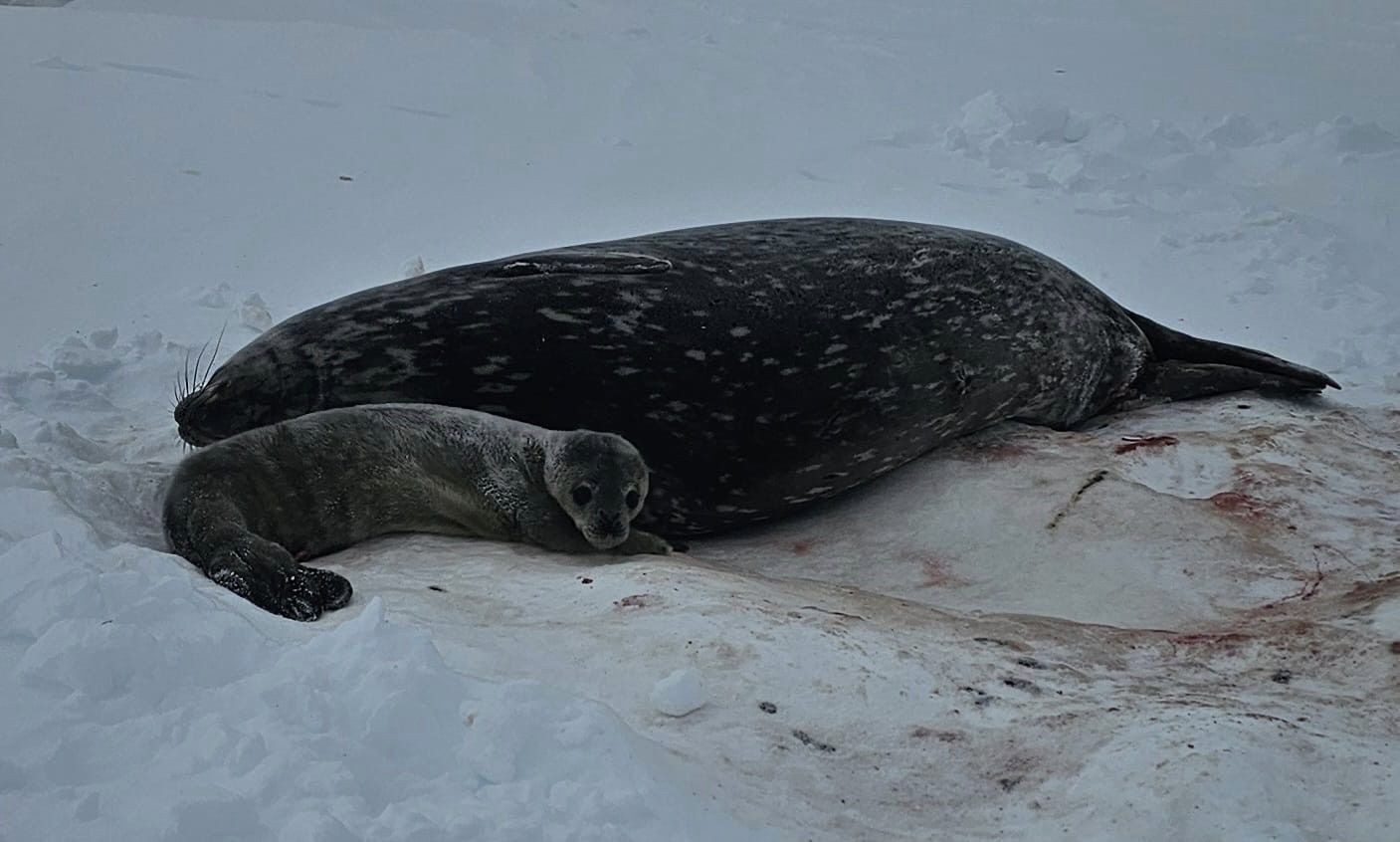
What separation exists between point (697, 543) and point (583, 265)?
776 millimetres

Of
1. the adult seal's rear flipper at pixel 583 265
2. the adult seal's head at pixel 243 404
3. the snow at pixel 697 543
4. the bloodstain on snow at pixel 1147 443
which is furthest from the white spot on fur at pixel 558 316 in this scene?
the bloodstain on snow at pixel 1147 443

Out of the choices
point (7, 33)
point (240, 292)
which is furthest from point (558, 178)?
point (7, 33)

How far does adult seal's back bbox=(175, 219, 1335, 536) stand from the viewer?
3.37 meters

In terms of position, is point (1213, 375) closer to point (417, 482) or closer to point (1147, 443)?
point (1147, 443)

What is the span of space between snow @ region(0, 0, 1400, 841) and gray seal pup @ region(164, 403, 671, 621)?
0.11 meters

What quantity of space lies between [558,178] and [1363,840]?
553 centimetres

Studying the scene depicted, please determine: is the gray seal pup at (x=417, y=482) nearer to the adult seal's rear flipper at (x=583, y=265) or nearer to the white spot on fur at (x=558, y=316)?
the white spot on fur at (x=558, y=316)

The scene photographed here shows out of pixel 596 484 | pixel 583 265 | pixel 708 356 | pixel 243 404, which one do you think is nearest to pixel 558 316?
pixel 583 265

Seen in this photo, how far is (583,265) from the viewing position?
143 inches

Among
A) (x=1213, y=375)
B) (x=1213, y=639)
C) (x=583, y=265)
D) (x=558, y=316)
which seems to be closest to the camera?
(x=1213, y=639)

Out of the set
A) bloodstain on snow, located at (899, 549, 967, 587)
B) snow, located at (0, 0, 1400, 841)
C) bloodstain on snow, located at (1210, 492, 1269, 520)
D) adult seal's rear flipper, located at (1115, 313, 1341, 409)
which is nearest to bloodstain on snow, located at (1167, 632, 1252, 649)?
snow, located at (0, 0, 1400, 841)

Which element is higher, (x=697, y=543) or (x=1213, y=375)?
(x=1213, y=375)

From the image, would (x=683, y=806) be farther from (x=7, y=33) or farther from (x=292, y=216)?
(x=7, y=33)

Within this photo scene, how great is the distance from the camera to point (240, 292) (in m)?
5.10
